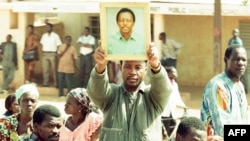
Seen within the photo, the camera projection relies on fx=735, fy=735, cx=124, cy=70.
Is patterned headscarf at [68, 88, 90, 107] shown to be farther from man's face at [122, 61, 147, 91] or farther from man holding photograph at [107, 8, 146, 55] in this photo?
man holding photograph at [107, 8, 146, 55]

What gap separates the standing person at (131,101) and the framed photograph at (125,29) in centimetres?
11

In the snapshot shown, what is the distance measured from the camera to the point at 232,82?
219 inches

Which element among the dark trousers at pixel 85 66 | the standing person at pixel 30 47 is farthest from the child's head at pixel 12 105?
the standing person at pixel 30 47

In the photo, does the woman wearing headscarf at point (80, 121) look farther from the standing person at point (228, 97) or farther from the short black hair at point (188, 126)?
the short black hair at point (188, 126)

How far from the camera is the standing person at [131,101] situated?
469 centimetres

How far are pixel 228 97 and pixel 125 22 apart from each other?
128cm

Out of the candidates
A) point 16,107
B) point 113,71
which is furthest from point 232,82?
point 113,71

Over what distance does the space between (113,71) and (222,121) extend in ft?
32.1

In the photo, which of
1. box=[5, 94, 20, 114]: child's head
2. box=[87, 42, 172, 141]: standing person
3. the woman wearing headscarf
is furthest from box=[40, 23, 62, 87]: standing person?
box=[87, 42, 172, 141]: standing person

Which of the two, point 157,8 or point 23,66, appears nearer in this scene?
point 157,8

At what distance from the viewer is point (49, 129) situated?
4977 millimetres

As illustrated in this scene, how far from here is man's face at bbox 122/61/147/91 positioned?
469 cm

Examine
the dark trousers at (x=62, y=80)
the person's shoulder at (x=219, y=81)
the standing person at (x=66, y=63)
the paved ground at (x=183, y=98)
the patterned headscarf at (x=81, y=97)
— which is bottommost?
the paved ground at (x=183, y=98)

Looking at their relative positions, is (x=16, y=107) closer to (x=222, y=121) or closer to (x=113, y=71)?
(x=222, y=121)
